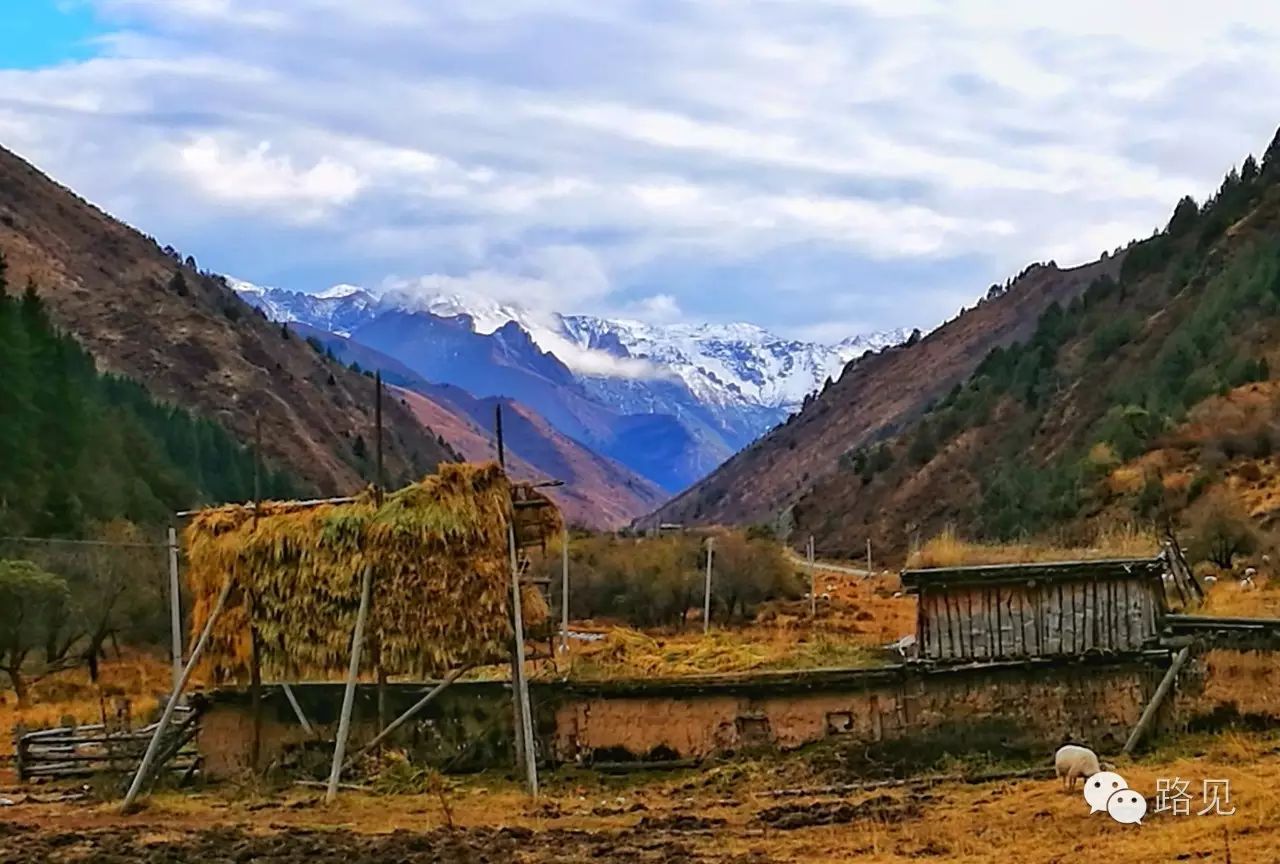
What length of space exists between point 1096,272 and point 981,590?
115 meters

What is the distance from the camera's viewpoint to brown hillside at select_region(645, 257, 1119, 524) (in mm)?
132375

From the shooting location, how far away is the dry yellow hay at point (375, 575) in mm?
20547

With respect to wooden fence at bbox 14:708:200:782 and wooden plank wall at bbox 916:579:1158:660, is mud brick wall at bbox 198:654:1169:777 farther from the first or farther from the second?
wooden fence at bbox 14:708:200:782

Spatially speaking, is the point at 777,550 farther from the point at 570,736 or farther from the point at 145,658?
the point at 570,736

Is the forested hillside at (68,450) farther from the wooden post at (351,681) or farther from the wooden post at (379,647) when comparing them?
the wooden post at (351,681)

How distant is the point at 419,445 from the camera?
14812 centimetres

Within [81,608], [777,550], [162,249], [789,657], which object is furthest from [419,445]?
[789,657]

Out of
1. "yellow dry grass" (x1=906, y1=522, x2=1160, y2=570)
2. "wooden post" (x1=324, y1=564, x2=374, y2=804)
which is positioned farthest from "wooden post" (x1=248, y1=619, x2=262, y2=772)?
"yellow dry grass" (x1=906, y1=522, x2=1160, y2=570)

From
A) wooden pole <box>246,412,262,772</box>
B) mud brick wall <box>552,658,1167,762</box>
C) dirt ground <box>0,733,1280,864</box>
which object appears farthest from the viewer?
wooden pole <box>246,412,262,772</box>

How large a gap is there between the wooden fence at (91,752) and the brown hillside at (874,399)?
336 ft

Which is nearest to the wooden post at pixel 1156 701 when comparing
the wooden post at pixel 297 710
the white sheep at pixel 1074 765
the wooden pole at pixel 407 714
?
the white sheep at pixel 1074 765

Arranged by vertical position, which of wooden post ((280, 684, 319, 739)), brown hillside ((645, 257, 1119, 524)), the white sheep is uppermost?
brown hillside ((645, 257, 1119, 524))

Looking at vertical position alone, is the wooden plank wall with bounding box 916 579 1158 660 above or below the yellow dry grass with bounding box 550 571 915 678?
above

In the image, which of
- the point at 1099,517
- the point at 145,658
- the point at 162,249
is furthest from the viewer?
the point at 162,249
